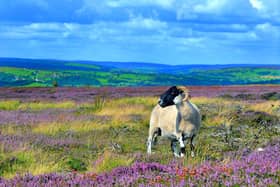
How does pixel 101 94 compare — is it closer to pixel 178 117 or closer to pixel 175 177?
pixel 178 117

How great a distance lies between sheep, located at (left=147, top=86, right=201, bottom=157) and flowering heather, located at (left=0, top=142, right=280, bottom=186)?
10.2ft

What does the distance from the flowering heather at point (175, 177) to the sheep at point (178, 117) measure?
3112 millimetres

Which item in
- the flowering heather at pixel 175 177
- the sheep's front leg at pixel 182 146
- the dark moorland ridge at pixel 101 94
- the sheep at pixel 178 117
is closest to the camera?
the flowering heather at pixel 175 177

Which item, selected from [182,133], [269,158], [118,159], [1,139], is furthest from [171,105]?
[1,139]

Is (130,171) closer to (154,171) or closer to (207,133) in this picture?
(154,171)

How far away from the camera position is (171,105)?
11.8 metres

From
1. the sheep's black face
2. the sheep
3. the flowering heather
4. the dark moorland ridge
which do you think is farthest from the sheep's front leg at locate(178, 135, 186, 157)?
the dark moorland ridge

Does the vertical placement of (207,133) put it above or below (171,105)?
below

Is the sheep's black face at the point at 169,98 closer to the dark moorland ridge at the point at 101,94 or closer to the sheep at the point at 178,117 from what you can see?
the sheep at the point at 178,117

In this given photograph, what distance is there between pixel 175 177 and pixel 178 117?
4.13 metres

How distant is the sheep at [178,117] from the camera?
11258 millimetres

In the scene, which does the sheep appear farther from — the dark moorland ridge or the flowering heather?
the dark moorland ridge

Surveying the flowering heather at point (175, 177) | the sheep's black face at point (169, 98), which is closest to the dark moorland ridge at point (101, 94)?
the sheep's black face at point (169, 98)

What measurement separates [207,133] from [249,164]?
8.48 m
